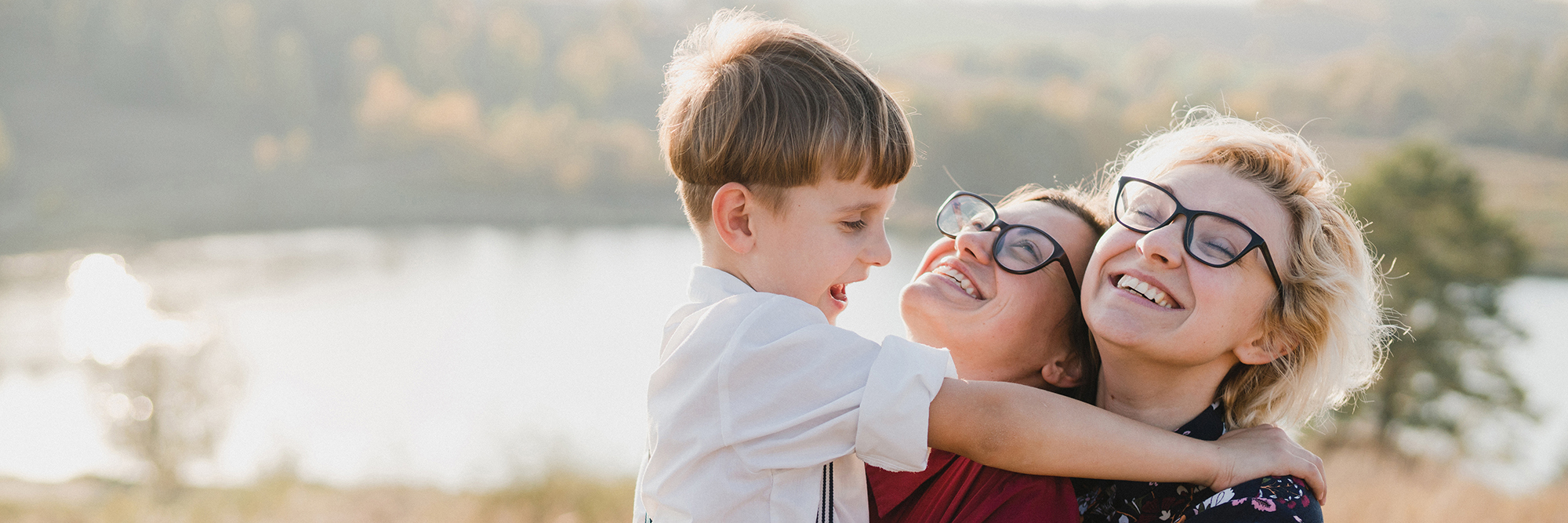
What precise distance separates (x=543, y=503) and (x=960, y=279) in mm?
8096

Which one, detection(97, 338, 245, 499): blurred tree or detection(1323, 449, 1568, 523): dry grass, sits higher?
detection(97, 338, 245, 499): blurred tree

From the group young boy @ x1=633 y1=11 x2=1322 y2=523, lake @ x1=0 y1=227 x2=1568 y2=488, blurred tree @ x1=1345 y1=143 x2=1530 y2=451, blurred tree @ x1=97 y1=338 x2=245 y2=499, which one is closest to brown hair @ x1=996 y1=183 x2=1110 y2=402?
young boy @ x1=633 y1=11 x2=1322 y2=523

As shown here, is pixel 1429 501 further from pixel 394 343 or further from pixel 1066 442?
pixel 394 343

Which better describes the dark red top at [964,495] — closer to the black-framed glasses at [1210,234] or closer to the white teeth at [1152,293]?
the white teeth at [1152,293]

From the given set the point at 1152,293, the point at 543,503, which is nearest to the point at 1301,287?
the point at 1152,293

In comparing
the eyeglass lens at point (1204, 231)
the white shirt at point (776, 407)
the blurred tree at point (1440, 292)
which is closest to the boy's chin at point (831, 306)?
the white shirt at point (776, 407)

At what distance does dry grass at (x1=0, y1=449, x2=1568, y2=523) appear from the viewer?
7.91 metres

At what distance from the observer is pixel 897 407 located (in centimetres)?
151

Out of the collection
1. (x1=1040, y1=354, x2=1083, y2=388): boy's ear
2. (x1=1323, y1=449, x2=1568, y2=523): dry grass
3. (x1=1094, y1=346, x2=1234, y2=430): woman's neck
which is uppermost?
(x1=1040, y1=354, x2=1083, y2=388): boy's ear

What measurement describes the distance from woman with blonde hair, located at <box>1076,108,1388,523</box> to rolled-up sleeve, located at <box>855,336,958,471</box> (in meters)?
0.57

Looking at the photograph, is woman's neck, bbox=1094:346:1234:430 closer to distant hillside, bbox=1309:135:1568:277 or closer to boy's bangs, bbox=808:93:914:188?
boy's bangs, bbox=808:93:914:188

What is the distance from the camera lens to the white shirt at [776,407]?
1.53 meters

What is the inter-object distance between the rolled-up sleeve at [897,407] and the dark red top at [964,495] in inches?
11.1

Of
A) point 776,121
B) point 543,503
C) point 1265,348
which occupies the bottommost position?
point 543,503
